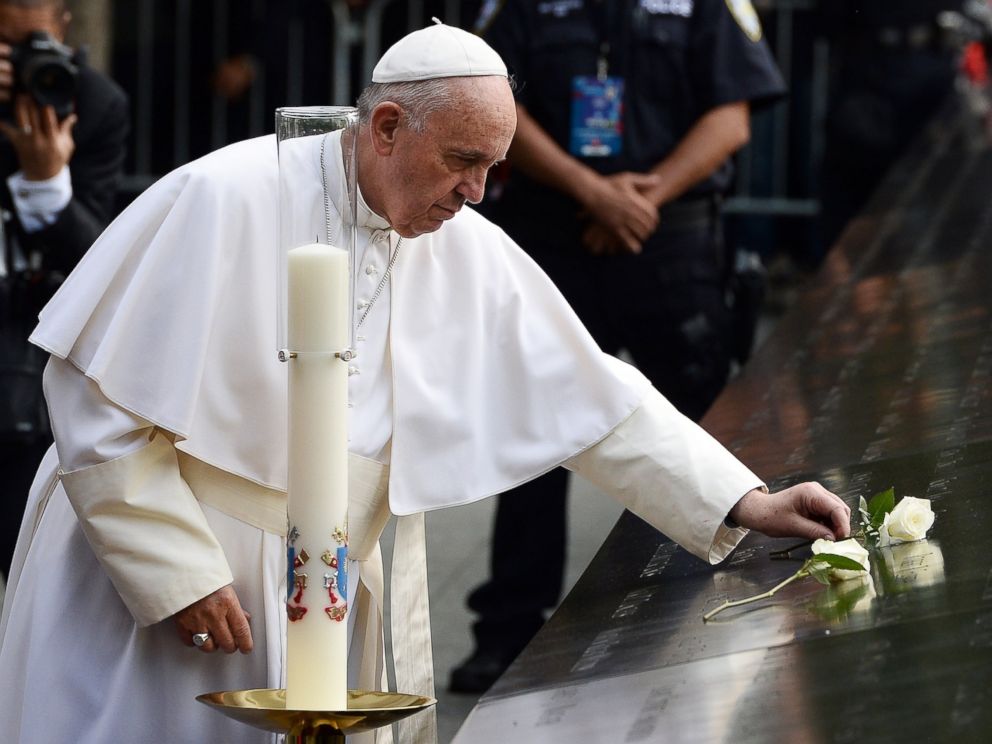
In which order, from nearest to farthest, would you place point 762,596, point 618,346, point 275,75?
1. point 762,596
2. point 618,346
3. point 275,75

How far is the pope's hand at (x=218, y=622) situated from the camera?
227 cm

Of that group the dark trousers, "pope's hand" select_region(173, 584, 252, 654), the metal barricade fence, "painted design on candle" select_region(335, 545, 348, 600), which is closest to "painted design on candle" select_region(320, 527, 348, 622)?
"painted design on candle" select_region(335, 545, 348, 600)

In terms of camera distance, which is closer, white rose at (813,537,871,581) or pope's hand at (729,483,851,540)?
white rose at (813,537,871,581)

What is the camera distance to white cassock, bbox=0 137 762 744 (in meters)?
2.28

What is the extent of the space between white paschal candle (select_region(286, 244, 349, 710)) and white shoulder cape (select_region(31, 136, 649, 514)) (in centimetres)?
43

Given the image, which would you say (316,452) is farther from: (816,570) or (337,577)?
(816,570)

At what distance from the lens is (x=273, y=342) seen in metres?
2.38

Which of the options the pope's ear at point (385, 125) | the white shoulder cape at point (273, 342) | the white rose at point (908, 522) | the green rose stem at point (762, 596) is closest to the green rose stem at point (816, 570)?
the green rose stem at point (762, 596)

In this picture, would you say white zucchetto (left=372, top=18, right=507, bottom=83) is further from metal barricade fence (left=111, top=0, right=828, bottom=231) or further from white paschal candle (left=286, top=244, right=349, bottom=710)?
metal barricade fence (left=111, top=0, right=828, bottom=231)

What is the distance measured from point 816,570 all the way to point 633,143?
8.53 feet

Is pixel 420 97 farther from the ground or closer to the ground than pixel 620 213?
farther from the ground

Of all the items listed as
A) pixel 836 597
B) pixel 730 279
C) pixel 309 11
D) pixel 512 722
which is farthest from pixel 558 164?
pixel 309 11

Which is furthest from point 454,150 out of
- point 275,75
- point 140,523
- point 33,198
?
point 275,75

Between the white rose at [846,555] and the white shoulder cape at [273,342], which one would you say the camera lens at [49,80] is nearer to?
the white shoulder cape at [273,342]
